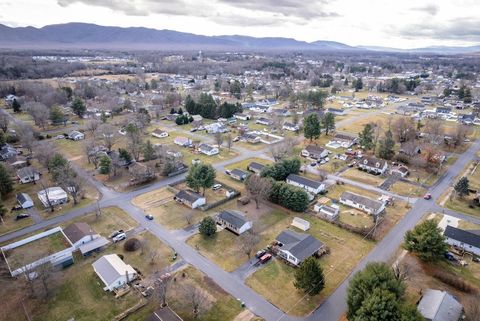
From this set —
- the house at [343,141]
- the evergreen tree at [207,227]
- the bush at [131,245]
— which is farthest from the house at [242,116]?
the bush at [131,245]

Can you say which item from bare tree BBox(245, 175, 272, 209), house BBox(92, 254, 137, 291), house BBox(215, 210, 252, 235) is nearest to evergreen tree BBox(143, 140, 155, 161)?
bare tree BBox(245, 175, 272, 209)

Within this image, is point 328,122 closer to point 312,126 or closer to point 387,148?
point 312,126

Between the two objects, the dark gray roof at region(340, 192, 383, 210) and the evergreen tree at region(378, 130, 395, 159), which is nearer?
the dark gray roof at region(340, 192, 383, 210)

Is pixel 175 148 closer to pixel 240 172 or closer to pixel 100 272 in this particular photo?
pixel 240 172

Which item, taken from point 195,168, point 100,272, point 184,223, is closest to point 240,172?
point 195,168

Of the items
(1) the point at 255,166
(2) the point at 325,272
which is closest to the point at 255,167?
(1) the point at 255,166

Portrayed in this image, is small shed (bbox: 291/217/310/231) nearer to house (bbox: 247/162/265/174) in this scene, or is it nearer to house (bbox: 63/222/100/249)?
house (bbox: 247/162/265/174)

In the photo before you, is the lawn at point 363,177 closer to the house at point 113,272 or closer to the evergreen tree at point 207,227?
the evergreen tree at point 207,227
